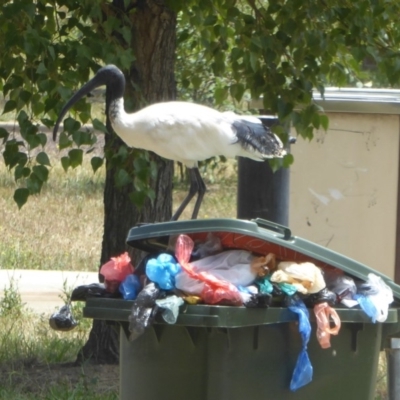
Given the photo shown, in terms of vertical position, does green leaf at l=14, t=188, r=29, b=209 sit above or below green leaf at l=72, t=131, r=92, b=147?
below

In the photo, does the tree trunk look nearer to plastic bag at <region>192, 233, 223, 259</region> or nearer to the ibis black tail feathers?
the ibis black tail feathers

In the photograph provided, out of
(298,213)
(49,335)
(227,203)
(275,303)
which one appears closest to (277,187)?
(298,213)

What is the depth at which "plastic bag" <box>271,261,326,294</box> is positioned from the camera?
11.0ft

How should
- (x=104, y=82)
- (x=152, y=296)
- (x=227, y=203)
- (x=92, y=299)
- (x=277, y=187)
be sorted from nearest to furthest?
(x=152, y=296) → (x=92, y=299) → (x=104, y=82) → (x=277, y=187) → (x=227, y=203)

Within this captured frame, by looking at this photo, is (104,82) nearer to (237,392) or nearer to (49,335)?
(237,392)

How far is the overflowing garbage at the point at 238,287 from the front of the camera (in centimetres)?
327

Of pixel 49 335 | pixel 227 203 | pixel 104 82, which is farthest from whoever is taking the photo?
pixel 227 203

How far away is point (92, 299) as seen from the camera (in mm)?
3477

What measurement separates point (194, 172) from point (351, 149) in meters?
2.91

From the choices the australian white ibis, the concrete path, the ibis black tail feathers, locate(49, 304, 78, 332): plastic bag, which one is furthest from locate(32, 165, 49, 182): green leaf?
the concrete path

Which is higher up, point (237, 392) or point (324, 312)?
point (324, 312)

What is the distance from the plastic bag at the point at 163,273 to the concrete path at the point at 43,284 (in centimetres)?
456

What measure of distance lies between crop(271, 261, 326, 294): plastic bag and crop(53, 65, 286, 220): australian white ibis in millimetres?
1021

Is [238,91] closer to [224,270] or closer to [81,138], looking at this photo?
[81,138]
